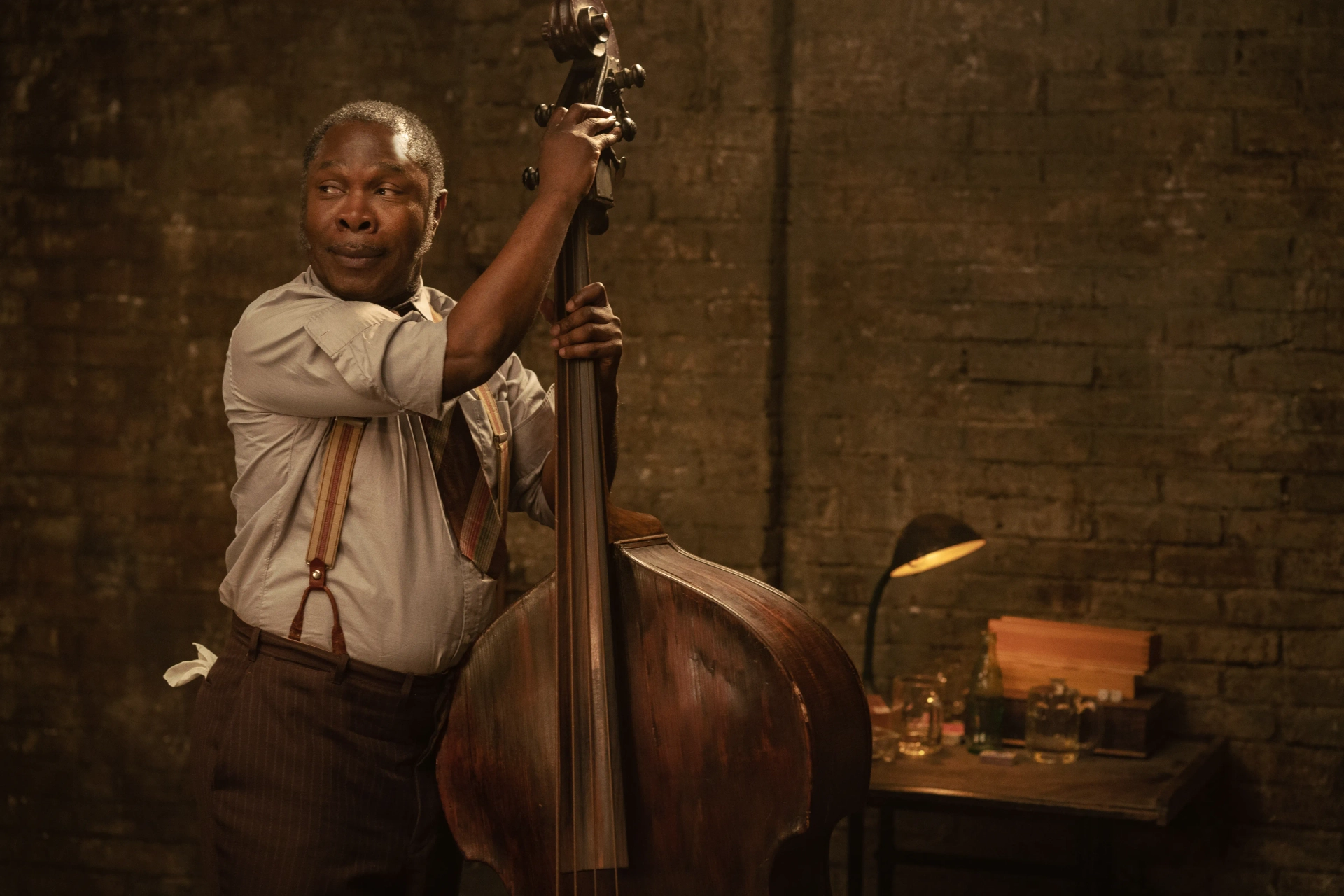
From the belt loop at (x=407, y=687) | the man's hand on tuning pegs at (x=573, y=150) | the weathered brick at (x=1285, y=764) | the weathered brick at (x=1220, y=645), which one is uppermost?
the man's hand on tuning pegs at (x=573, y=150)

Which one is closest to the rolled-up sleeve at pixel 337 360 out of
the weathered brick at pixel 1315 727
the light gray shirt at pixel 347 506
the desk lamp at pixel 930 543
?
the light gray shirt at pixel 347 506

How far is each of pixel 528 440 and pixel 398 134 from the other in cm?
51

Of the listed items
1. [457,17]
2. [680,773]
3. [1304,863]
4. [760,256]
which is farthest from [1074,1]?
[680,773]

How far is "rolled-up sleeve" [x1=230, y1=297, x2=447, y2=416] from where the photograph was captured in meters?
1.80

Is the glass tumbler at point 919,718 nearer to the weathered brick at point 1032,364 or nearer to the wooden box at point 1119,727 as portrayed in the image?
the wooden box at point 1119,727

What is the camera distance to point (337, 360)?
1.83 m

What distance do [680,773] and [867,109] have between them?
2426 mm

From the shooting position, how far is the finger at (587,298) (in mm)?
1828

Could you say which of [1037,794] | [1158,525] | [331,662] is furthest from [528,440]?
[1158,525]

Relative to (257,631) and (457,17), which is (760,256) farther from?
(257,631)

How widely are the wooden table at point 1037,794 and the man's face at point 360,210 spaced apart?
151cm

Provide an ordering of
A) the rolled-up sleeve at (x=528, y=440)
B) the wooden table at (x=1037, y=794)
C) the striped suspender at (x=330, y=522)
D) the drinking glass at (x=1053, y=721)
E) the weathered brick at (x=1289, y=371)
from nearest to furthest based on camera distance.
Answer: the striped suspender at (x=330, y=522) < the rolled-up sleeve at (x=528, y=440) < the wooden table at (x=1037, y=794) < the drinking glass at (x=1053, y=721) < the weathered brick at (x=1289, y=371)

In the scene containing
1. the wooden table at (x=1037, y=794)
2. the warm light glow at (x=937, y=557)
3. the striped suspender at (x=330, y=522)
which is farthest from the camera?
the warm light glow at (x=937, y=557)

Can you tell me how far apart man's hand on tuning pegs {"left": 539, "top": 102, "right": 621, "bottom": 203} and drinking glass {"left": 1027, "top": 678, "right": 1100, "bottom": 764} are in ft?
6.16
